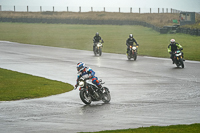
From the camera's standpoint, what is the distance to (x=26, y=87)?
18547 mm

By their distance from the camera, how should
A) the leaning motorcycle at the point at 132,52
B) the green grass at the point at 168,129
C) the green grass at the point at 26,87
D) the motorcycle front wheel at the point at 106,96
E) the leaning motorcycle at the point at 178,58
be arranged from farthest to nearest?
the leaning motorcycle at the point at 132,52
the leaning motorcycle at the point at 178,58
the green grass at the point at 26,87
the motorcycle front wheel at the point at 106,96
the green grass at the point at 168,129

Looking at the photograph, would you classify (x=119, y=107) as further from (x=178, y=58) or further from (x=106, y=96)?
(x=178, y=58)

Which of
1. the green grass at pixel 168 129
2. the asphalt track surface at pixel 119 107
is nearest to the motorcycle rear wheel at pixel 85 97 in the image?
the asphalt track surface at pixel 119 107

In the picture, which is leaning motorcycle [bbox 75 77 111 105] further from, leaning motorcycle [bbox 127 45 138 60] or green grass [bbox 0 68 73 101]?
leaning motorcycle [bbox 127 45 138 60]

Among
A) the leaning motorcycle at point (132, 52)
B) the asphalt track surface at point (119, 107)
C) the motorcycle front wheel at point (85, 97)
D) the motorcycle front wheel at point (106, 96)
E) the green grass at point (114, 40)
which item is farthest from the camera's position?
the green grass at point (114, 40)

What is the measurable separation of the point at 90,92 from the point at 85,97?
0.25m

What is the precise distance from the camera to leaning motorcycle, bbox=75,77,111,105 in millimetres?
14391

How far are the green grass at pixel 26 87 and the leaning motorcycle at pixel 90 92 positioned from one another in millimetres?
2760

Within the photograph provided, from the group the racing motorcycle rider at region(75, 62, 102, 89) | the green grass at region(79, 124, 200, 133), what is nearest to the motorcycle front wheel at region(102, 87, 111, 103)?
the racing motorcycle rider at region(75, 62, 102, 89)

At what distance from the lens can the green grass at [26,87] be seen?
1664cm

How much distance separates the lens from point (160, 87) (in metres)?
18.3

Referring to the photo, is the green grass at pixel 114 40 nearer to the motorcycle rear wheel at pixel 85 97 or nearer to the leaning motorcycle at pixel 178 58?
the leaning motorcycle at pixel 178 58

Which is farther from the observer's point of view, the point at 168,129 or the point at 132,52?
the point at 132,52

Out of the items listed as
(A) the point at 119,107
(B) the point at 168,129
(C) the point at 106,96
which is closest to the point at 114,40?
(C) the point at 106,96
